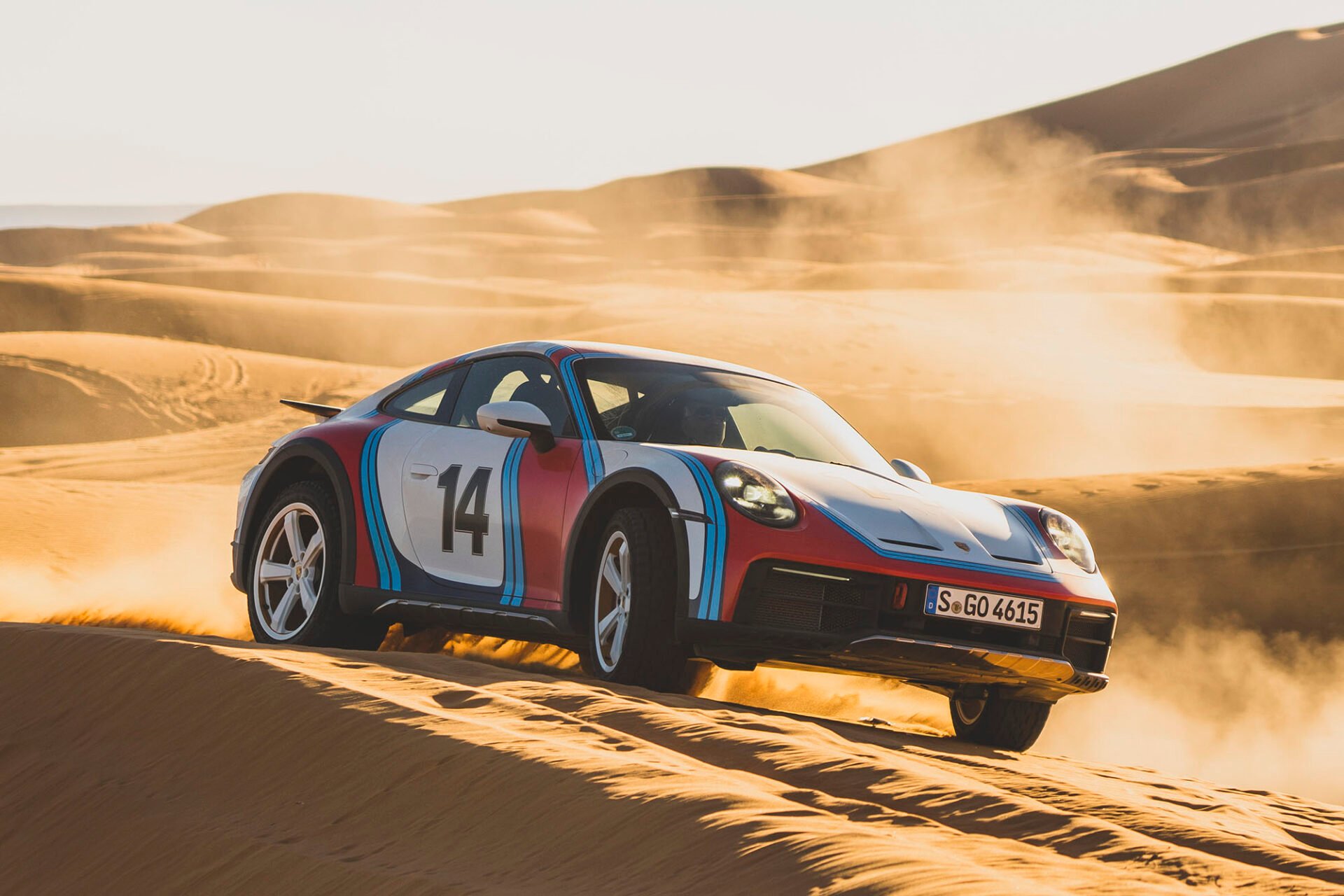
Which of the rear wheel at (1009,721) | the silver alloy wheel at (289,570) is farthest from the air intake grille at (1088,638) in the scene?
the silver alloy wheel at (289,570)

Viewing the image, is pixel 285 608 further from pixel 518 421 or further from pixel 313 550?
pixel 518 421

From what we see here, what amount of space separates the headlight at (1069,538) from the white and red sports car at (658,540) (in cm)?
1

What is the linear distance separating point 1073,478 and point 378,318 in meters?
38.5

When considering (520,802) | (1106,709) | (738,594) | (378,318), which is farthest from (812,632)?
(378,318)

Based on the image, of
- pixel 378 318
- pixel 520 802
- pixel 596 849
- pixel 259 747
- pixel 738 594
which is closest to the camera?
pixel 596 849

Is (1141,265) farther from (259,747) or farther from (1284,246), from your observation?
(259,747)

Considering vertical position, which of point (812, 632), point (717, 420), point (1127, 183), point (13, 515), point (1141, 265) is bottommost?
point (13, 515)

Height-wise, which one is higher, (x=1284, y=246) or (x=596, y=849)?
(x=1284, y=246)

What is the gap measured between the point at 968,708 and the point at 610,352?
2.20 m

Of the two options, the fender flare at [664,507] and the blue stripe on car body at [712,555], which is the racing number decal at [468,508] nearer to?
the fender flare at [664,507]

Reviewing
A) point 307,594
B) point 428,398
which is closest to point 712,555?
point 428,398

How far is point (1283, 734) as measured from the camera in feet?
31.6

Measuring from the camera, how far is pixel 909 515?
6.57 m

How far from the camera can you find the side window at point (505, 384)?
7.66m
